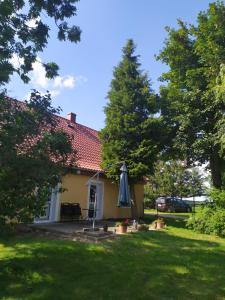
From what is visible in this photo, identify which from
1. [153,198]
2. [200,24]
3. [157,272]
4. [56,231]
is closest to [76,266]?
[157,272]

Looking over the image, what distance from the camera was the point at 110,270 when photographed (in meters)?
7.82

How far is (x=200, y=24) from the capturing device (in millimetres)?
19797

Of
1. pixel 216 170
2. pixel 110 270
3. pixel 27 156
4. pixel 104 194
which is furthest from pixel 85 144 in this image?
pixel 27 156

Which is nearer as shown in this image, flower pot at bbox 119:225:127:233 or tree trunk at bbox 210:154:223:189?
flower pot at bbox 119:225:127:233

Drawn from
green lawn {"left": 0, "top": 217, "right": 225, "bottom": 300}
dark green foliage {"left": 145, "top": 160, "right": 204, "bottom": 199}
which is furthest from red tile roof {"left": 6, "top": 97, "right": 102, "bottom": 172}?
dark green foliage {"left": 145, "top": 160, "right": 204, "bottom": 199}

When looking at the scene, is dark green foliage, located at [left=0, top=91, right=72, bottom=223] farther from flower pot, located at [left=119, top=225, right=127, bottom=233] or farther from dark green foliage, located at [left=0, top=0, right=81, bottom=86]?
flower pot, located at [left=119, top=225, right=127, bottom=233]

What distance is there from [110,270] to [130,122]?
12.0m

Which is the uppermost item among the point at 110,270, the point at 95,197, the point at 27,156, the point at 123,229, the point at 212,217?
the point at 27,156

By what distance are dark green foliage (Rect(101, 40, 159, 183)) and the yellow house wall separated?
1.64m

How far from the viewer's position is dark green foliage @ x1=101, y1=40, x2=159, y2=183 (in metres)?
18.3

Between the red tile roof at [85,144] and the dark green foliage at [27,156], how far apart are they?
10039 mm

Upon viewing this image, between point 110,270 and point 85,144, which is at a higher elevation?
point 85,144

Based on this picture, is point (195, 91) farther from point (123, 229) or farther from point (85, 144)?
point (123, 229)

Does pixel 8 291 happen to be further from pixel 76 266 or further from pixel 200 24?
pixel 200 24
